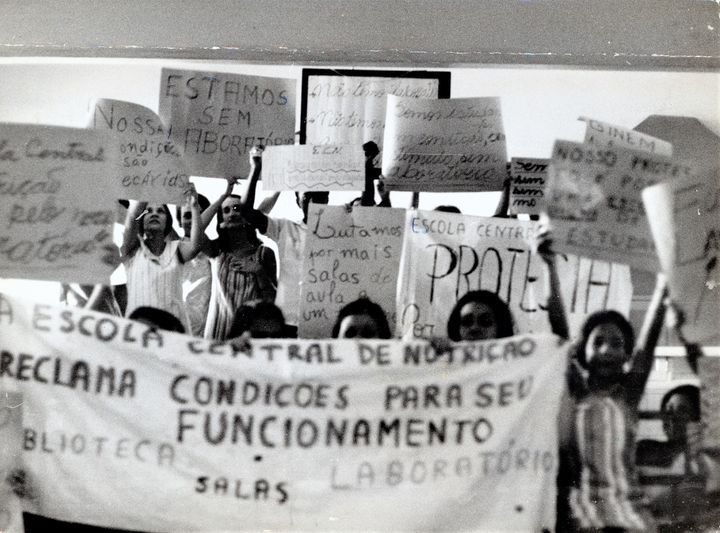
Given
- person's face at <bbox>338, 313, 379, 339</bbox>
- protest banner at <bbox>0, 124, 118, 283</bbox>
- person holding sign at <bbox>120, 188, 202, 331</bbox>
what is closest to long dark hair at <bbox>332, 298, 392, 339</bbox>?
person's face at <bbox>338, 313, 379, 339</bbox>

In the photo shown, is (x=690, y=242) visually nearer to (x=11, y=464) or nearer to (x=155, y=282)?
(x=155, y=282)

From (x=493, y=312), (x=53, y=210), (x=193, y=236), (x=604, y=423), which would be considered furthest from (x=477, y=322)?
(x=53, y=210)

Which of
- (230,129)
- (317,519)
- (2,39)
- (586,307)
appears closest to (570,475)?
(586,307)

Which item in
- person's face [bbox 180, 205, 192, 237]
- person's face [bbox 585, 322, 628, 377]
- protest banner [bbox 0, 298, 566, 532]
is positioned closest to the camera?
protest banner [bbox 0, 298, 566, 532]

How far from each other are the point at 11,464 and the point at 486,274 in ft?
4.90

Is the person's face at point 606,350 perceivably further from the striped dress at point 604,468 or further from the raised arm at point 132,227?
the raised arm at point 132,227

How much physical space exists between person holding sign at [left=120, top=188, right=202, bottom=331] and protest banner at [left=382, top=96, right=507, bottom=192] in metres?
0.66

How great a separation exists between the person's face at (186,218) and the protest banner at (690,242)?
140cm

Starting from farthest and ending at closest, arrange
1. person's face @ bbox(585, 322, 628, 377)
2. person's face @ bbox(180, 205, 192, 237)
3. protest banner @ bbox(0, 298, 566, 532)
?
person's face @ bbox(180, 205, 192, 237) < person's face @ bbox(585, 322, 628, 377) < protest banner @ bbox(0, 298, 566, 532)

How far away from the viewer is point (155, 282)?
2334 mm

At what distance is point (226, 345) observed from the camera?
2.18 metres

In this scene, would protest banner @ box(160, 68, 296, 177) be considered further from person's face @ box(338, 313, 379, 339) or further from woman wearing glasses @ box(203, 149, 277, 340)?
person's face @ box(338, 313, 379, 339)

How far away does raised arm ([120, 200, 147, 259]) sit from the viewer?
234 centimetres

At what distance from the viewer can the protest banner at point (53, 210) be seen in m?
2.26
